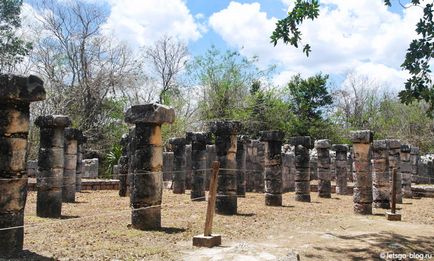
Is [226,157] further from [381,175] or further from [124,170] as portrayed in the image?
[124,170]

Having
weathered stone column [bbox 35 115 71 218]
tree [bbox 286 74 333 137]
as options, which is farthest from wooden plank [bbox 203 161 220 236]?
tree [bbox 286 74 333 137]

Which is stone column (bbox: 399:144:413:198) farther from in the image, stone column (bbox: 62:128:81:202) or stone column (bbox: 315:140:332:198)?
stone column (bbox: 62:128:81:202)

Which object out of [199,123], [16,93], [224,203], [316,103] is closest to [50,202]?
[224,203]

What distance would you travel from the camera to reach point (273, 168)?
14633mm

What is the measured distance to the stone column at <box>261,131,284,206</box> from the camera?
14.4 meters

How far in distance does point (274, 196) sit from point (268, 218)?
340 cm

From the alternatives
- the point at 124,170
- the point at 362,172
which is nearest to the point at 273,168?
the point at 362,172

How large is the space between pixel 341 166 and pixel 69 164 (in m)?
11.5

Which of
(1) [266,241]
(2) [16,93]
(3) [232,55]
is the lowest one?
(1) [266,241]

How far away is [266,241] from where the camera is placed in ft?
26.3

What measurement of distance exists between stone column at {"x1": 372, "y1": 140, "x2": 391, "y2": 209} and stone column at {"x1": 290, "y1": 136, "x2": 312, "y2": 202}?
280 cm

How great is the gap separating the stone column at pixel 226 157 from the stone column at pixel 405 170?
9.65m

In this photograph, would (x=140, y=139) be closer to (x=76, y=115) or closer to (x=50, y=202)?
(x=50, y=202)

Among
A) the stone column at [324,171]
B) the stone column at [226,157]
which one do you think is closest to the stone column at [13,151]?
the stone column at [226,157]
